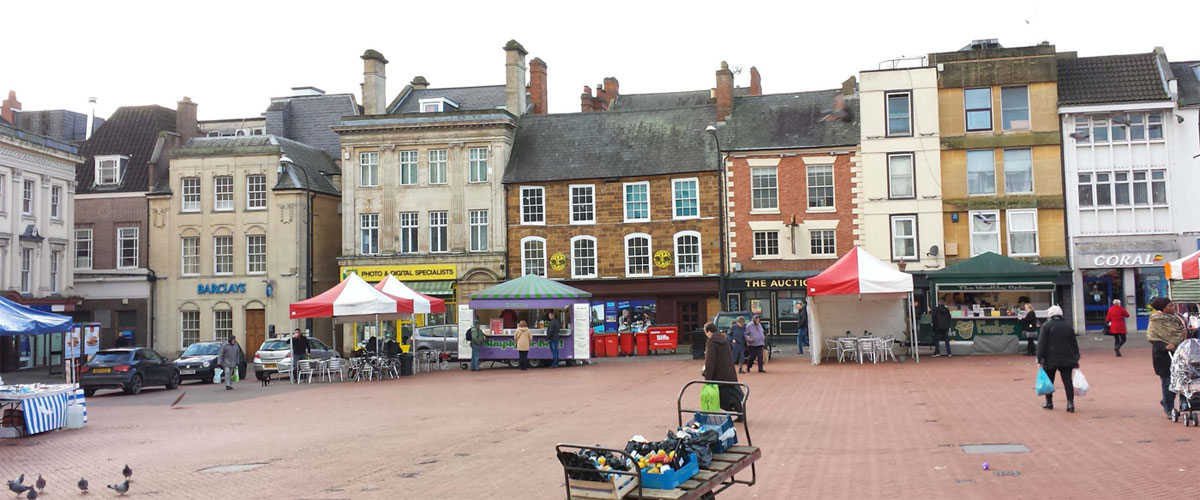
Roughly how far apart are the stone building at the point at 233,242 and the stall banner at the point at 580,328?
53.0 feet

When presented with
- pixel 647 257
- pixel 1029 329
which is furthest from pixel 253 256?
pixel 1029 329

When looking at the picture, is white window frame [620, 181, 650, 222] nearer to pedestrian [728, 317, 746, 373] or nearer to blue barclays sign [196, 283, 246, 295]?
pedestrian [728, 317, 746, 373]

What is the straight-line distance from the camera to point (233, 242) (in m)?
42.4

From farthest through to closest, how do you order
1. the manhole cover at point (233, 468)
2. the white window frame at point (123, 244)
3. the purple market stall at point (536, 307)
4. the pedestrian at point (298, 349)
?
the white window frame at point (123, 244), the purple market stall at point (536, 307), the pedestrian at point (298, 349), the manhole cover at point (233, 468)

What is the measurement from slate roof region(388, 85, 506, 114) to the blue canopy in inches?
1140

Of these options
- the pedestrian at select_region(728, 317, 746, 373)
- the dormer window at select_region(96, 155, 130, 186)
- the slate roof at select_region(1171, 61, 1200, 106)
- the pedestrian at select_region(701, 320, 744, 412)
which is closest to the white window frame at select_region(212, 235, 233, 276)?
the dormer window at select_region(96, 155, 130, 186)

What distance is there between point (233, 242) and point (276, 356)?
13.8 meters

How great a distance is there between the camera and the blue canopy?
1856 centimetres

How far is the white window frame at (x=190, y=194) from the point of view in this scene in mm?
42781

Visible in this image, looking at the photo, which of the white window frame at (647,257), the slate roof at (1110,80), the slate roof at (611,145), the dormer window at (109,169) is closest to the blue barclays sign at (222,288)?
the dormer window at (109,169)

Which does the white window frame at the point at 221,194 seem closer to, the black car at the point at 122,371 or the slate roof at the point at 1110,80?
the black car at the point at 122,371

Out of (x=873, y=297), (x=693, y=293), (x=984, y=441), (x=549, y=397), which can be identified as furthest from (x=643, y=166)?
(x=984, y=441)

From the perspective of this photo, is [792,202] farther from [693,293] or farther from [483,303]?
[483,303]

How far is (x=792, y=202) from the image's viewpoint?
3797 centimetres
